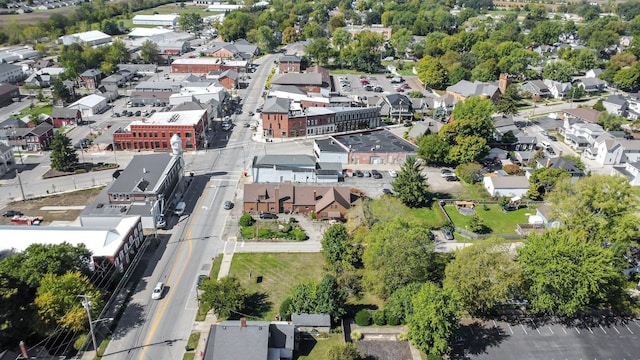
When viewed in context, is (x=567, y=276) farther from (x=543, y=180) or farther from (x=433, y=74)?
(x=433, y=74)

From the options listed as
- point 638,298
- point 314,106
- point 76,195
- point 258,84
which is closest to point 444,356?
point 638,298

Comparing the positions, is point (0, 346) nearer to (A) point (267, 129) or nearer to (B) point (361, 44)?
(A) point (267, 129)

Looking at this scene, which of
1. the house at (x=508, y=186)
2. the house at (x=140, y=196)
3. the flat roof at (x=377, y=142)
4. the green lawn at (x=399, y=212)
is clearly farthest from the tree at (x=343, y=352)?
the flat roof at (x=377, y=142)

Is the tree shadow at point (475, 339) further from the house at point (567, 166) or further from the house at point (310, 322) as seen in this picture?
the house at point (567, 166)

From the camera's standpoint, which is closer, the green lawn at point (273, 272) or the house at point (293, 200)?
the green lawn at point (273, 272)

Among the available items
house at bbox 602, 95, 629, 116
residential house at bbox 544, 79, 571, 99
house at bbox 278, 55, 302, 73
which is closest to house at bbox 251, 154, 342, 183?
house at bbox 278, 55, 302, 73

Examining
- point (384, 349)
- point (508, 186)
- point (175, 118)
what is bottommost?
point (384, 349)

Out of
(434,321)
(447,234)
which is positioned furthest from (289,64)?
(434,321)
